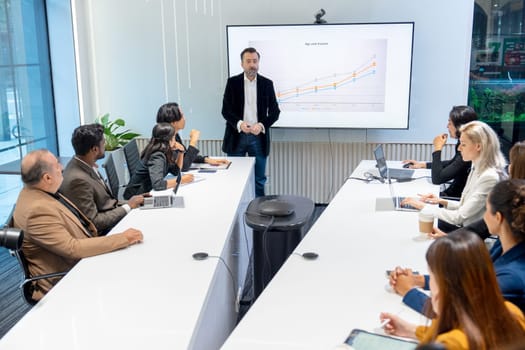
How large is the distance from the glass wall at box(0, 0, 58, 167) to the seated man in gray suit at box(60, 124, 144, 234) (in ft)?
6.39

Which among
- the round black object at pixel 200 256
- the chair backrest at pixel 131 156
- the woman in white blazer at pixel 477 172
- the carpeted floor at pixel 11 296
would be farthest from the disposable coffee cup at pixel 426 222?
the chair backrest at pixel 131 156

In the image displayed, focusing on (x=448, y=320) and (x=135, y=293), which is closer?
(x=448, y=320)

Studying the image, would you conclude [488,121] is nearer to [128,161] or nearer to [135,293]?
[128,161]

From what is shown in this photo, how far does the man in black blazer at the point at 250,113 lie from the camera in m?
5.19

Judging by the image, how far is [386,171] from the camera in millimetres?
4070

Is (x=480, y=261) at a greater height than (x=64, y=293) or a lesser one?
greater

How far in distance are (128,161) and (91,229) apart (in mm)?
1386

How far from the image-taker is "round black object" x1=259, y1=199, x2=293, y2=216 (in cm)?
321

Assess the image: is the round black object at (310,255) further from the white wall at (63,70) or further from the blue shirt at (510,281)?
the white wall at (63,70)

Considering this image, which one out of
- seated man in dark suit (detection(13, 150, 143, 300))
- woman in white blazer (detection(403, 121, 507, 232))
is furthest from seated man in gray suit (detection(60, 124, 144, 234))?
woman in white blazer (detection(403, 121, 507, 232))

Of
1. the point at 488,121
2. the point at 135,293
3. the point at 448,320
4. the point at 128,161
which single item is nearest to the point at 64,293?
the point at 135,293

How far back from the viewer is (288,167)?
586cm

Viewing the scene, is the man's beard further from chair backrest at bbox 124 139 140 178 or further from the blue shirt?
the blue shirt

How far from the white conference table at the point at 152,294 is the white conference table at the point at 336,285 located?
0.26 m
